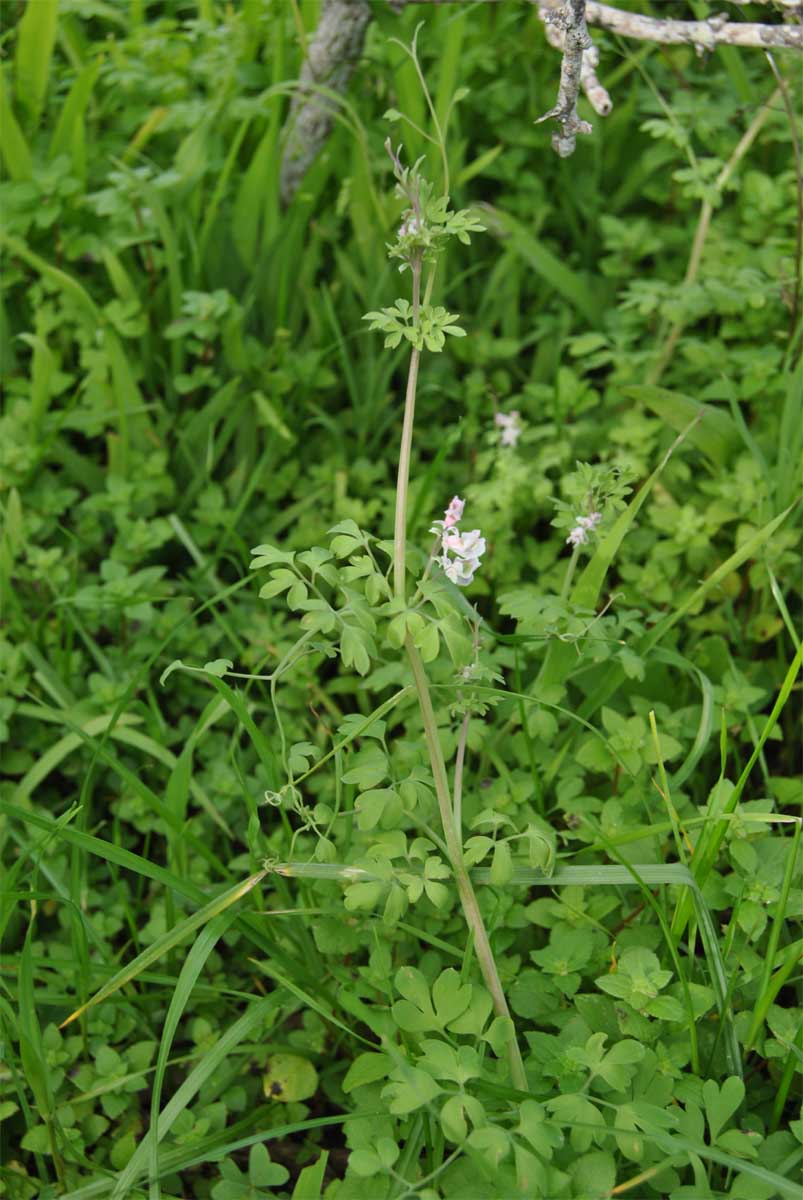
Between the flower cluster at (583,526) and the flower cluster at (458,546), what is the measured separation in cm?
35

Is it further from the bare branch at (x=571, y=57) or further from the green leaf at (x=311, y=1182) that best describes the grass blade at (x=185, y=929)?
the bare branch at (x=571, y=57)

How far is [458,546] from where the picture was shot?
129 cm

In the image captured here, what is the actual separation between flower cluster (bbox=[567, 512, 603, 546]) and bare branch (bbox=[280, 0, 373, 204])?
120cm

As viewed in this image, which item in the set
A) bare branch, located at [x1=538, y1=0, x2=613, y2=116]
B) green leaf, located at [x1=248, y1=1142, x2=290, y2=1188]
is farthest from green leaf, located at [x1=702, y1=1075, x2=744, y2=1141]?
bare branch, located at [x1=538, y1=0, x2=613, y2=116]

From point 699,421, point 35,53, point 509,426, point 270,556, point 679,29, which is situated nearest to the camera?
point 270,556

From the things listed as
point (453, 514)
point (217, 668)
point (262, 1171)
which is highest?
point (453, 514)

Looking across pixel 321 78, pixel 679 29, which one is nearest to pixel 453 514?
pixel 679 29

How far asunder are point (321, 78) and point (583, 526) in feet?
4.52

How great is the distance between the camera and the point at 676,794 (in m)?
1.62

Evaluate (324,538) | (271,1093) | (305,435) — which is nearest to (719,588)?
(324,538)

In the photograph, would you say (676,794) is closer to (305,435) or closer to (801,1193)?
(801,1193)

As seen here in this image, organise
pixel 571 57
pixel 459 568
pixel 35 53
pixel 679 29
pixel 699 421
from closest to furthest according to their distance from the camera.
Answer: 1. pixel 459 568
2. pixel 571 57
3. pixel 679 29
4. pixel 699 421
5. pixel 35 53

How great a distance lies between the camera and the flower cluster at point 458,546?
1.29 m

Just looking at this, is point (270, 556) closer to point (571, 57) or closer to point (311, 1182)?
point (311, 1182)
